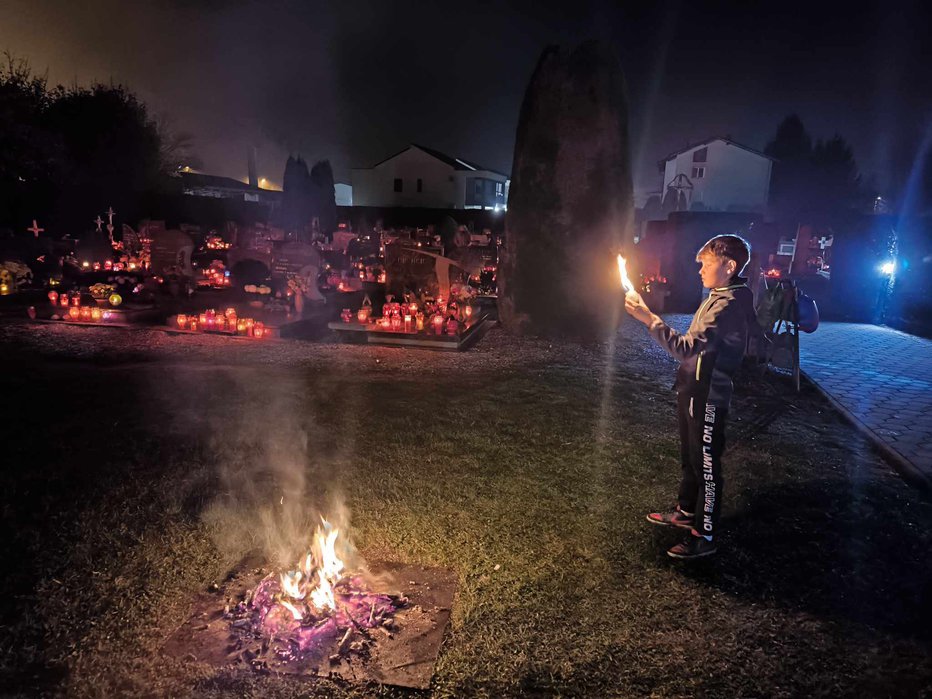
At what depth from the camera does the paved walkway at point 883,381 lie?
21.5 ft

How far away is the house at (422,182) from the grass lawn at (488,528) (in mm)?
42184

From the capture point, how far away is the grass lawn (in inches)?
121

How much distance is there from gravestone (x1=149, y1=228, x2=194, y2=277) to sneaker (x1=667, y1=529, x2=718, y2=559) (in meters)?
14.6

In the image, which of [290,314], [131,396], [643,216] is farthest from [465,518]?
[643,216]

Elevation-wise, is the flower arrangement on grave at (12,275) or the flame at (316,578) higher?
the flower arrangement on grave at (12,275)

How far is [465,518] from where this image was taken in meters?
4.55

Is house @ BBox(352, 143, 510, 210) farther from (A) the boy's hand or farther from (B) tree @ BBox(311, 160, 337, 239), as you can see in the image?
(A) the boy's hand

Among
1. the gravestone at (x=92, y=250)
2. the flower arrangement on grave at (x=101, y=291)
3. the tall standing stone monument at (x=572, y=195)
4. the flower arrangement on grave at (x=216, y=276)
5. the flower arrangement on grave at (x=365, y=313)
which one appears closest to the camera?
the tall standing stone monument at (x=572, y=195)

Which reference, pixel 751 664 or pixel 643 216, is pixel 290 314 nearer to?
pixel 751 664

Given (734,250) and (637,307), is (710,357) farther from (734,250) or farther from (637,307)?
(734,250)

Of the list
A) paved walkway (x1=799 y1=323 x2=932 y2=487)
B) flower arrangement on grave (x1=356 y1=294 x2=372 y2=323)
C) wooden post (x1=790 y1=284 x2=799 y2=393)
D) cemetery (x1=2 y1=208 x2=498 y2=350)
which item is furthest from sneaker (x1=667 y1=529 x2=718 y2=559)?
flower arrangement on grave (x1=356 y1=294 x2=372 y2=323)

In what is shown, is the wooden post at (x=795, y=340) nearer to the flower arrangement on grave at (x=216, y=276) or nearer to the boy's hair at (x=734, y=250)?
the boy's hair at (x=734, y=250)

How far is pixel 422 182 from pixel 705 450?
156 feet

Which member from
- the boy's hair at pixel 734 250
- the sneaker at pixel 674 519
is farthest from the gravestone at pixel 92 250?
the boy's hair at pixel 734 250
